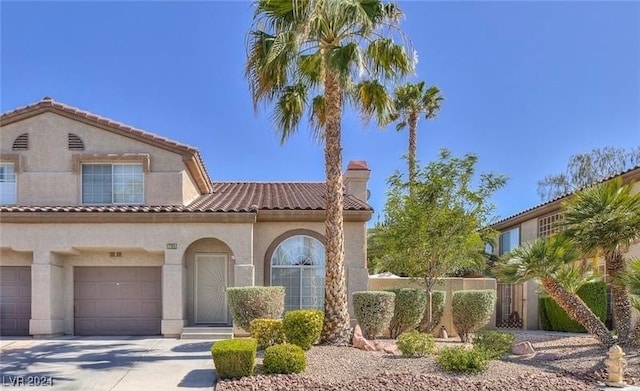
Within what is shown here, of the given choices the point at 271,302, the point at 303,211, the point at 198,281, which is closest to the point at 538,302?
the point at 303,211

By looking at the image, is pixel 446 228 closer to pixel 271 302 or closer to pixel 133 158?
pixel 271 302

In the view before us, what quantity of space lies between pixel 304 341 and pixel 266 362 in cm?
155

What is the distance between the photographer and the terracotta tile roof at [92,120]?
17.1 metres

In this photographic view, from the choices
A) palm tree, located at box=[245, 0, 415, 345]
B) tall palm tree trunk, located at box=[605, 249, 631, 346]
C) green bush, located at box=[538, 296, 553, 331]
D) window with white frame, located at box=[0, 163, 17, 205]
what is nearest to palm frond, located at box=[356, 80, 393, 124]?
palm tree, located at box=[245, 0, 415, 345]

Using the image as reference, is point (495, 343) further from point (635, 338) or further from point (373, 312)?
point (373, 312)

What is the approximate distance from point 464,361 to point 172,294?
975 centimetres

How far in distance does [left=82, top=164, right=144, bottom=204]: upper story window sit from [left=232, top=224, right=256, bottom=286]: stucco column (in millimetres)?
4211

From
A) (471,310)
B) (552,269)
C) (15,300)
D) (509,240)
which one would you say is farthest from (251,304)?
(509,240)

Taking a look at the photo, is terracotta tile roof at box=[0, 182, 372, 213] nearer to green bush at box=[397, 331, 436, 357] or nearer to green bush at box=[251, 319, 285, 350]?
green bush at box=[251, 319, 285, 350]

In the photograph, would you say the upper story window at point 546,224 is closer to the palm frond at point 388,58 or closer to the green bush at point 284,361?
the palm frond at point 388,58

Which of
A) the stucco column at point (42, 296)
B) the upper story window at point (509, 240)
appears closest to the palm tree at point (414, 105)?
the upper story window at point (509, 240)

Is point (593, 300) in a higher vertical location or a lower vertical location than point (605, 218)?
lower

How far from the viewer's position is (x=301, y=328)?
1162cm

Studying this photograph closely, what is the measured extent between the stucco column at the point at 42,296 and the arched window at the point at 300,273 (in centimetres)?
718
